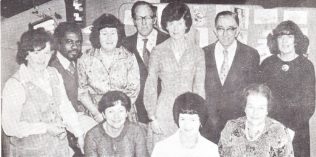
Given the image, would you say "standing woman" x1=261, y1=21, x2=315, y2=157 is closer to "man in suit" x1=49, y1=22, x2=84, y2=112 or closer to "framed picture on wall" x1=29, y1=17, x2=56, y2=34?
"man in suit" x1=49, y1=22, x2=84, y2=112

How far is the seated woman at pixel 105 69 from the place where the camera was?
6.35 feet

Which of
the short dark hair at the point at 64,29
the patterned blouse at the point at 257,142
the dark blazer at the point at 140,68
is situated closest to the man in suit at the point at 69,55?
the short dark hair at the point at 64,29

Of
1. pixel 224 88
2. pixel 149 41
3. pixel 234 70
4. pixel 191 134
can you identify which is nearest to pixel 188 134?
pixel 191 134

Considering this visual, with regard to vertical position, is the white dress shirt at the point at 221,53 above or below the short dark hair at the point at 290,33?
below

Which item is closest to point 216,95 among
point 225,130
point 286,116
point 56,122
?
point 225,130

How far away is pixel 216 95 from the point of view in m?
1.94

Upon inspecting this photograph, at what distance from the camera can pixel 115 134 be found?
189 centimetres

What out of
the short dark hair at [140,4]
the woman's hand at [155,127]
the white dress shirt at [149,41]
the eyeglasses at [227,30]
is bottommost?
the woman's hand at [155,127]

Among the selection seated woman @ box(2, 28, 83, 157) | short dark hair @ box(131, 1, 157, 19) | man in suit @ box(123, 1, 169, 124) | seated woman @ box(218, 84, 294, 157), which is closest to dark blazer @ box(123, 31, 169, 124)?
man in suit @ box(123, 1, 169, 124)

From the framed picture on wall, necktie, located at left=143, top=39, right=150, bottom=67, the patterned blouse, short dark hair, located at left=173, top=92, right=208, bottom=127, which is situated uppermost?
the framed picture on wall

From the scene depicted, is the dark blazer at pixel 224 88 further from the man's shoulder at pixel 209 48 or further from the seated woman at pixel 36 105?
the seated woman at pixel 36 105

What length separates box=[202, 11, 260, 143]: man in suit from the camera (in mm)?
1938

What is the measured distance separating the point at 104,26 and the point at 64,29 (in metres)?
0.22

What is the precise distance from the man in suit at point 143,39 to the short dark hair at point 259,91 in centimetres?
52
